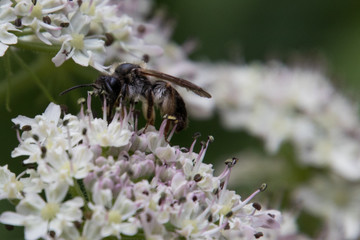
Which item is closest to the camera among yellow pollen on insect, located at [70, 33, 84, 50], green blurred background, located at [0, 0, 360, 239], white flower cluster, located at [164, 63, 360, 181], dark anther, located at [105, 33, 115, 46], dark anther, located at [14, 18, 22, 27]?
dark anther, located at [14, 18, 22, 27]

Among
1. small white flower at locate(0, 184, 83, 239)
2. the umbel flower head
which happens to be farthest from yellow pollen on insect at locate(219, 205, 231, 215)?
small white flower at locate(0, 184, 83, 239)

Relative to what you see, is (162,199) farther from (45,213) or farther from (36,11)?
(36,11)

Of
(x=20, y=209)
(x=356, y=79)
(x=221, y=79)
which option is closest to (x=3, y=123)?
(x=221, y=79)

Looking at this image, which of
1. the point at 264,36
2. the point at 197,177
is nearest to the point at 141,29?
the point at 197,177

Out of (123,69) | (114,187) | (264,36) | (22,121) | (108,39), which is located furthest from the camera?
(264,36)

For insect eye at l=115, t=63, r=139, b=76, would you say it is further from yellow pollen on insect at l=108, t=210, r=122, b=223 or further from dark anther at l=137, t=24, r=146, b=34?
yellow pollen on insect at l=108, t=210, r=122, b=223

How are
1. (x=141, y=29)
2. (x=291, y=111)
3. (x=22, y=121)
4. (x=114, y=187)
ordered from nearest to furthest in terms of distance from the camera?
(x=114, y=187)
(x=22, y=121)
(x=141, y=29)
(x=291, y=111)

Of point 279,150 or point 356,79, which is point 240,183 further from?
point 356,79
